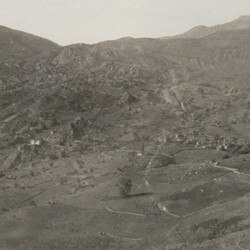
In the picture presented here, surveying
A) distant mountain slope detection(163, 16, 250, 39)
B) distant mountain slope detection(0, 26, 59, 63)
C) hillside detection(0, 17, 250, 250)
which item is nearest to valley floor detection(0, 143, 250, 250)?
hillside detection(0, 17, 250, 250)

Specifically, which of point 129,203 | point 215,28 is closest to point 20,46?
point 215,28

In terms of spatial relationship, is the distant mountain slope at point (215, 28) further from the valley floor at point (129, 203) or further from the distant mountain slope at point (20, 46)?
the valley floor at point (129, 203)

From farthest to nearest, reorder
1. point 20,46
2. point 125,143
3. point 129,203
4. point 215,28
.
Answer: point 215,28 → point 20,46 → point 125,143 → point 129,203

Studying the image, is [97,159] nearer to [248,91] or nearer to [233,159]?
[233,159]

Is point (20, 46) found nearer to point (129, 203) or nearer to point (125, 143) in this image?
point (125, 143)

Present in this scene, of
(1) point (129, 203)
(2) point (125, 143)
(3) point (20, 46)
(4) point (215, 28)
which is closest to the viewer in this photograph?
(1) point (129, 203)

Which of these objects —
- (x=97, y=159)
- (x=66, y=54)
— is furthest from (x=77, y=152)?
(x=66, y=54)

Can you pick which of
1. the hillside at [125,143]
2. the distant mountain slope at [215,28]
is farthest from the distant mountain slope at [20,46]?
the distant mountain slope at [215,28]
